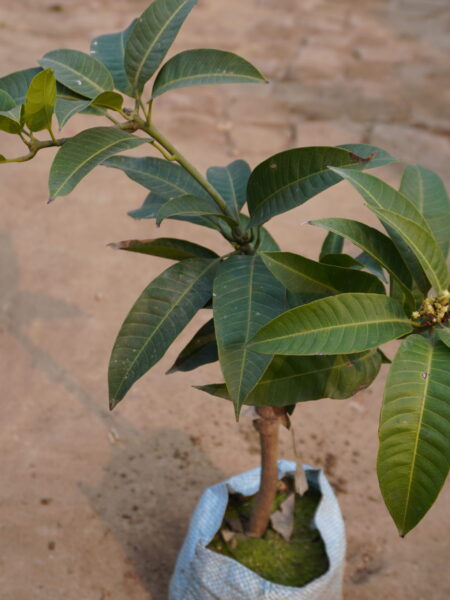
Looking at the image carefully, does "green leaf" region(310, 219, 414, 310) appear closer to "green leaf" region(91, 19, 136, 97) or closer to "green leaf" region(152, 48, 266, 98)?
"green leaf" region(152, 48, 266, 98)

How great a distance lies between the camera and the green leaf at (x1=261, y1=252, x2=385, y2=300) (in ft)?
3.81

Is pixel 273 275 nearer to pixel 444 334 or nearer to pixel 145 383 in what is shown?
pixel 444 334

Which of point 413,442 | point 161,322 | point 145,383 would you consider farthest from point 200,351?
point 145,383

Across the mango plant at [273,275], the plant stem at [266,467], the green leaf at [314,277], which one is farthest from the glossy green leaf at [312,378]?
the plant stem at [266,467]

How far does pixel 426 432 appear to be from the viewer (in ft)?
3.40

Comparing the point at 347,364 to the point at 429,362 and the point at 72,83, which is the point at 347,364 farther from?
the point at 72,83

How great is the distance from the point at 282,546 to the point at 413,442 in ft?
3.08

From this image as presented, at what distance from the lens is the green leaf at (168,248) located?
134cm

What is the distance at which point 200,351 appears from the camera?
1491 mm

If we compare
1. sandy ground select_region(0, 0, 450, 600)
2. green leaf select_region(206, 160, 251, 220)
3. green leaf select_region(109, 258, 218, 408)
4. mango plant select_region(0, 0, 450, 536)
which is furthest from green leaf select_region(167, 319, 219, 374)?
sandy ground select_region(0, 0, 450, 600)

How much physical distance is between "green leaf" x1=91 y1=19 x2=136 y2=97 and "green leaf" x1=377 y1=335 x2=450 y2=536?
74 cm

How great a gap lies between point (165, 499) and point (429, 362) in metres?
1.45

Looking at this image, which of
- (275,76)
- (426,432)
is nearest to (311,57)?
(275,76)

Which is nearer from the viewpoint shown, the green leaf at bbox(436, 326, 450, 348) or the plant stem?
the green leaf at bbox(436, 326, 450, 348)
